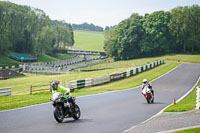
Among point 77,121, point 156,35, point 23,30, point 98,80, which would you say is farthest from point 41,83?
point 23,30

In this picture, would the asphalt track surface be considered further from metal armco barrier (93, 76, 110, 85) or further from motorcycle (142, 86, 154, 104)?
metal armco barrier (93, 76, 110, 85)

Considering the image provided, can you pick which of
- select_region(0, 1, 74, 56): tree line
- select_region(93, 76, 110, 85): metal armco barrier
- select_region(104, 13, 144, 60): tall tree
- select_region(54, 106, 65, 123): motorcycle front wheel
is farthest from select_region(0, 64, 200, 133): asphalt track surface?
select_region(0, 1, 74, 56): tree line

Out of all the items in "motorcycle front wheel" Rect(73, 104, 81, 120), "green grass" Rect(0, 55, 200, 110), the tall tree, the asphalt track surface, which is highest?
the tall tree

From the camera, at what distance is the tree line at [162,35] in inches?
4055

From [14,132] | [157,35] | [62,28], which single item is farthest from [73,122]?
[62,28]

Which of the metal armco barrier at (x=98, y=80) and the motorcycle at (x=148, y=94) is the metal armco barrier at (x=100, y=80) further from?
the motorcycle at (x=148, y=94)

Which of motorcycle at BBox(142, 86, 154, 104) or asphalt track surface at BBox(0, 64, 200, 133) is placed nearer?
asphalt track surface at BBox(0, 64, 200, 133)

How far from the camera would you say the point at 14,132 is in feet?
36.7

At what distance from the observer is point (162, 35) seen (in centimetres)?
10262

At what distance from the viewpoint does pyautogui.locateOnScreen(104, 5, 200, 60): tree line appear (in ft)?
338

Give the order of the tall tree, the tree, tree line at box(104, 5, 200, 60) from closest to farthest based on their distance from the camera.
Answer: the tree, tree line at box(104, 5, 200, 60), the tall tree

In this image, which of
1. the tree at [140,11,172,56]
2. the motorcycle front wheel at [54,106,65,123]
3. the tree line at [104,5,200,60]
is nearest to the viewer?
the motorcycle front wheel at [54,106,65,123]

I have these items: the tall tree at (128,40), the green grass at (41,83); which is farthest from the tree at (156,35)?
the green grass at (41,83)

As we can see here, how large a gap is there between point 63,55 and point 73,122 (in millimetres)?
125333
